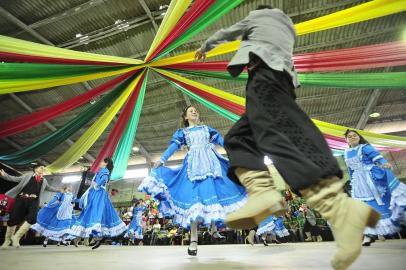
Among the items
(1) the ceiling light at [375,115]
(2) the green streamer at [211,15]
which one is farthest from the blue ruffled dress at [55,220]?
(1) the ceiling light at [375,115]

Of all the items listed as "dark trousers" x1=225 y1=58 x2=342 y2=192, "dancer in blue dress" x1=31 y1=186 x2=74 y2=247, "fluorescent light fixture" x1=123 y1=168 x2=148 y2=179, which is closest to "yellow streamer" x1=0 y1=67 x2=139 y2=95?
"dancer in blue dress" x1=31 y1=186 x2=74 y2=247

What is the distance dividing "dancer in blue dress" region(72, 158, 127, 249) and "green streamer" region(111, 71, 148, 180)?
1.74 feet

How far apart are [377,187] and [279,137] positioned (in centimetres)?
326

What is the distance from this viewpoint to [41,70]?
363 centimetres

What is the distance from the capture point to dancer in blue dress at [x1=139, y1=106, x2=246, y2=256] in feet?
7.88

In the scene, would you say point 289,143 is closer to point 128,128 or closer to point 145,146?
point 128,128

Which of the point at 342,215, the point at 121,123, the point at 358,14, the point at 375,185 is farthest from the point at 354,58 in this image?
the point at 121,123

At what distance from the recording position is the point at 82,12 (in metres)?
Result: 6.14

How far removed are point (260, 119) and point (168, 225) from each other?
30.0 ft

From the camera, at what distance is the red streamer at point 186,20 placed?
321cm

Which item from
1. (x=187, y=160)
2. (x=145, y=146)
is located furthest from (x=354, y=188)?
(x=145, y=146)

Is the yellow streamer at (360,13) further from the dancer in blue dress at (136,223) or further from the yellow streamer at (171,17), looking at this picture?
the dancer in blue dress at (136,223)

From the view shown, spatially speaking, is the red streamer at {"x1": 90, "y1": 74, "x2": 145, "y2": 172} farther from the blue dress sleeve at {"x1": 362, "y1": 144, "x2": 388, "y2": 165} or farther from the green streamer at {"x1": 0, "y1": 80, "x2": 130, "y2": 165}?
the blue dress sleeve at {"x1": 362, "y1": 144, "x2": 388, "y2": 165}

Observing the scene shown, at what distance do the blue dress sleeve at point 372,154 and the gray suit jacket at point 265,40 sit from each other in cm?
266
